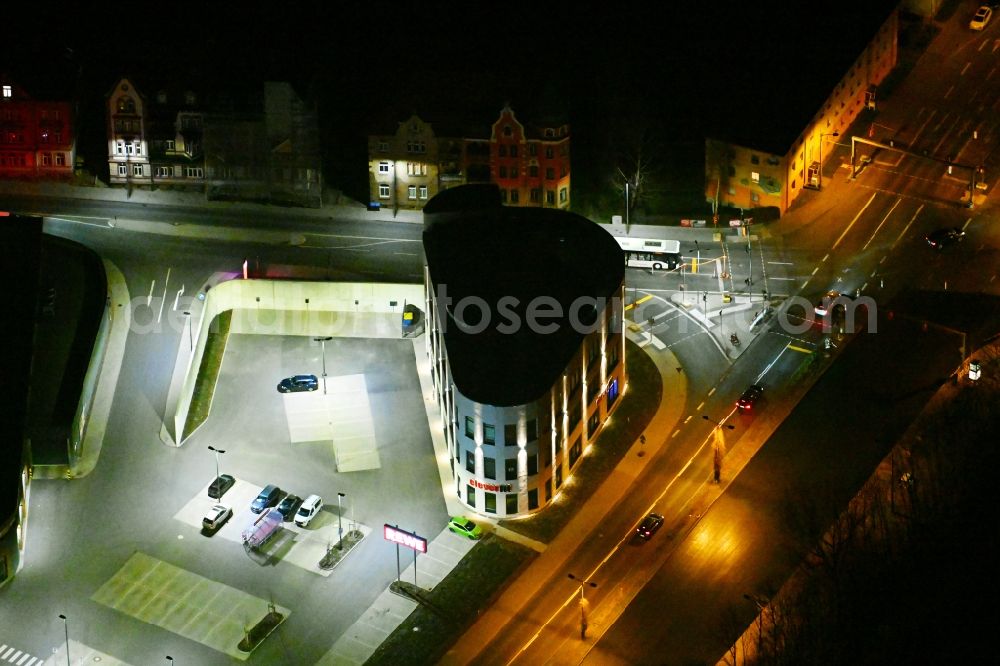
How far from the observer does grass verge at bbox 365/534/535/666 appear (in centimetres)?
14462

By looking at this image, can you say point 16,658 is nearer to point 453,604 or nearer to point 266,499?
point 266,499

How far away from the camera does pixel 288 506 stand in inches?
6245

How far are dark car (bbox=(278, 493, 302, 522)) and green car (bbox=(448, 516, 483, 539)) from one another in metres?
13.8

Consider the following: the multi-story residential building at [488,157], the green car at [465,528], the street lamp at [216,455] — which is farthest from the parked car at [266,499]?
the multi-story residential building at [488,157]

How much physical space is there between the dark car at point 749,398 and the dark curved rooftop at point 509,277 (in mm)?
15894

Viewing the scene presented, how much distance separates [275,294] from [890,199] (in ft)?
223

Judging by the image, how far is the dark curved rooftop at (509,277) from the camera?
15800cm

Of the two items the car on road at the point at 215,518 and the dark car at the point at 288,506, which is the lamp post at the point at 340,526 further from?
the car on road at the point at 215,518

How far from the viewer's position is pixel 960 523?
15850 centimetres

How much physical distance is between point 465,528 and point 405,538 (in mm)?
7909

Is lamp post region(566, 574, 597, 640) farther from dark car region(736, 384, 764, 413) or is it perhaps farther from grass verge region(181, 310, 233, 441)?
grass verge region(181, 310, 233, 441)

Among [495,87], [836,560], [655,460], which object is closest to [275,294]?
[495,87]

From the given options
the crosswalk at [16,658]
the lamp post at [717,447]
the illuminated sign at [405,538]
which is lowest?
the crosswalk at [16,658]

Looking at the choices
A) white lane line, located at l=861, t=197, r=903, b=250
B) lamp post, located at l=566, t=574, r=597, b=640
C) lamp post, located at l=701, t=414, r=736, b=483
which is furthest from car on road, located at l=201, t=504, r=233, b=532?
white lane line, located at l=861, t=197, r=903, b=250
